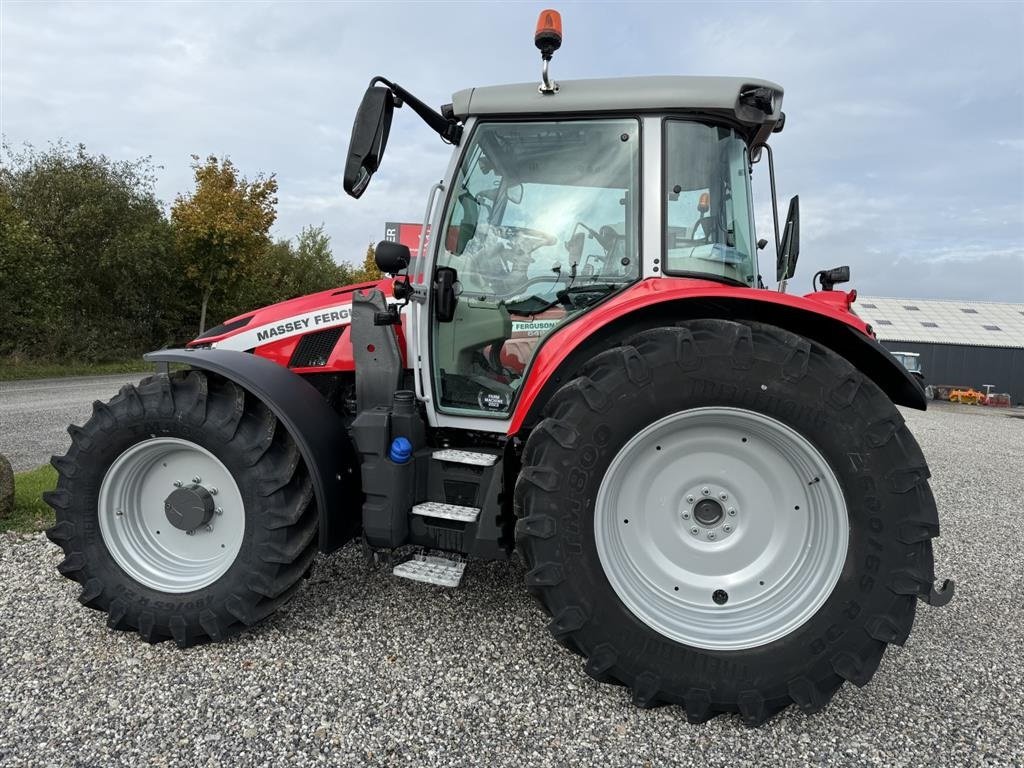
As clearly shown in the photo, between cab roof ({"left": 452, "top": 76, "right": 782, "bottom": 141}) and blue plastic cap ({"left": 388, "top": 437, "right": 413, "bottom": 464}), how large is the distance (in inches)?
58.0

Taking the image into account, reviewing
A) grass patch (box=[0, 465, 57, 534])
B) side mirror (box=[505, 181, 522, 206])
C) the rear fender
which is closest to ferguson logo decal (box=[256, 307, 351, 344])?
side mirror (box=[505, 181, 522, 206])

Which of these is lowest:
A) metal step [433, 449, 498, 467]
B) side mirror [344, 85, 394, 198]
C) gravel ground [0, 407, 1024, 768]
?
gravel ground [0, 407, 1024, 768]

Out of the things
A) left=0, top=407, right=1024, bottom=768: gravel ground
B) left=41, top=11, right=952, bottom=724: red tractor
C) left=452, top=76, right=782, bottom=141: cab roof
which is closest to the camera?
left=0, top=407, right=1024, bottom=768: gravel ground

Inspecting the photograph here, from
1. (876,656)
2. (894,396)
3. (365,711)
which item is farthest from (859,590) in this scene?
(365,711)

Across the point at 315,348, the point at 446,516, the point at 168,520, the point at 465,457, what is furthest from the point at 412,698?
the point at 315,348

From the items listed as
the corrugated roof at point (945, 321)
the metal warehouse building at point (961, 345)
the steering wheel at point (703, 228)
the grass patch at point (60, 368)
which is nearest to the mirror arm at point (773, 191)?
the steering wheel at point (703, 228)

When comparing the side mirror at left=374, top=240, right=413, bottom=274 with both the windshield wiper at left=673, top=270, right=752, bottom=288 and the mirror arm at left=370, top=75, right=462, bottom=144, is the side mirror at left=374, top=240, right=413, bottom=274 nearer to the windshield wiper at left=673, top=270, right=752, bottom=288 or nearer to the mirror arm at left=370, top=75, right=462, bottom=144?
the mirror arm at left=370, top=75, right=462, bottom=144

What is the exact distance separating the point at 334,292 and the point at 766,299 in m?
2.26

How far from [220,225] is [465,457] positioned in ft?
60.4

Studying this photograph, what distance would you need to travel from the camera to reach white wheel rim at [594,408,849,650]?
7.67 feet

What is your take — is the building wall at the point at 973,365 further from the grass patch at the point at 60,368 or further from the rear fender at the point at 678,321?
the rear fender at the point at 678,321

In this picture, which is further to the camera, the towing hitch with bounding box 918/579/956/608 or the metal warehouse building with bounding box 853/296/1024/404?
the metal warehouse building with bounding box 853/296/1024/404

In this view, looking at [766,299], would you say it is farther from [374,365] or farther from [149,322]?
[149,322]

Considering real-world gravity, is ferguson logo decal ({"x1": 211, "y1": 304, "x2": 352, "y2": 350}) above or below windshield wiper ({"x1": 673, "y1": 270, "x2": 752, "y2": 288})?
below
